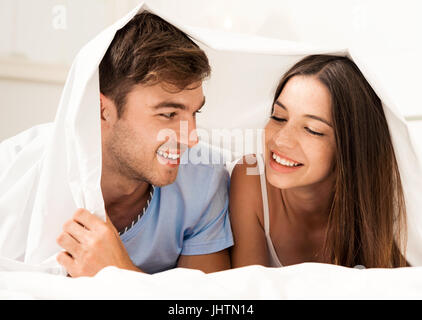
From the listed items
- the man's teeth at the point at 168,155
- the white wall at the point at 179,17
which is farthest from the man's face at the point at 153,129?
the white wall at the point at 179,17

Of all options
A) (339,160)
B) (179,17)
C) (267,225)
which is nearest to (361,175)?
(339,160)

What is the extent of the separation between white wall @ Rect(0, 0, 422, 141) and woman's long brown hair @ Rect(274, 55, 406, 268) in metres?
0.62

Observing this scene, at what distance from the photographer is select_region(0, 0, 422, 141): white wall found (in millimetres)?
1747

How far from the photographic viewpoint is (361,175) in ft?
3.78

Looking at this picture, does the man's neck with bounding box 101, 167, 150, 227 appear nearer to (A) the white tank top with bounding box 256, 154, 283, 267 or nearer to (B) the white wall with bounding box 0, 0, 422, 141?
(A) the white tank top with bounding box 256, 154, 283, 267

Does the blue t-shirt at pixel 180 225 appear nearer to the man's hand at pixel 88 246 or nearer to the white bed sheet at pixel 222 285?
the man's hand at pixel 88 246

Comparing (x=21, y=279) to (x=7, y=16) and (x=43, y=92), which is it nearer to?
(x=43, y=92)

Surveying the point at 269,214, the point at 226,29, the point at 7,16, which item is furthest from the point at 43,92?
the point at 269,214

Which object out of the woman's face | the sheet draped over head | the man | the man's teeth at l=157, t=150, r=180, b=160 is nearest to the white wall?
the sheet draped over head

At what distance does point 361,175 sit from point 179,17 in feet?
3.91

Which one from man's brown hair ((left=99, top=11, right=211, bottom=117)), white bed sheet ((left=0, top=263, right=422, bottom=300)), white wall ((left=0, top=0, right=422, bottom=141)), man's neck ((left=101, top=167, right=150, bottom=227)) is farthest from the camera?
white wall ((left=0, top=0, right=422, bottom=141))

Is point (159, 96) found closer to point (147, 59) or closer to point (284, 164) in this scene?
point (147, 59)

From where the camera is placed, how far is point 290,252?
4.23ft

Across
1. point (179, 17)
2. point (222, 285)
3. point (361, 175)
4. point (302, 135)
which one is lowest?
point (222, 285)
